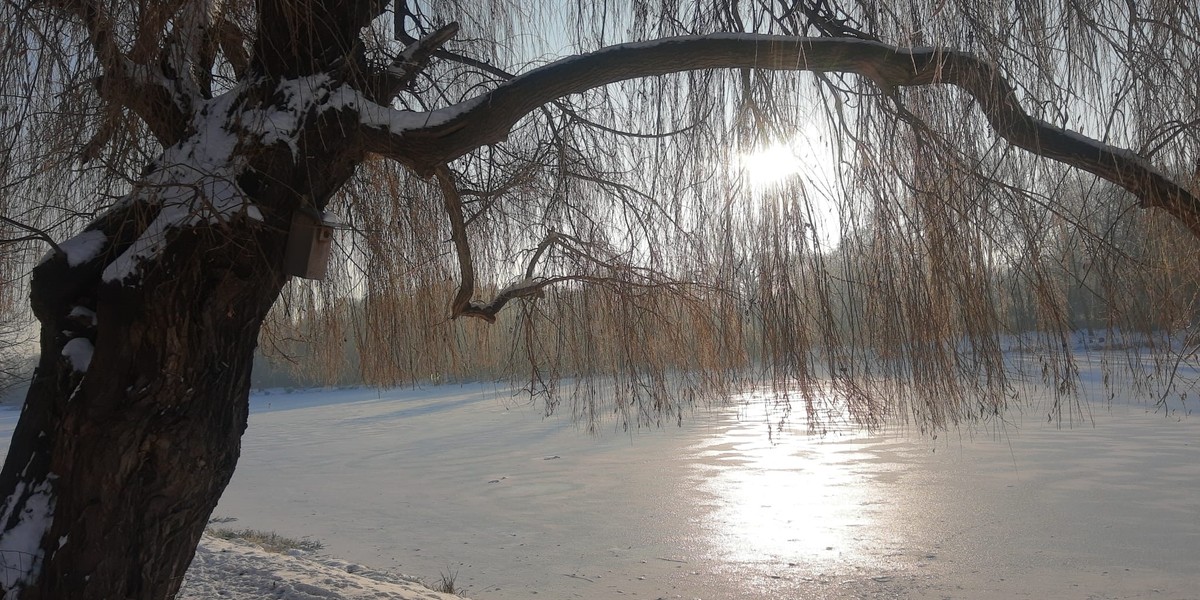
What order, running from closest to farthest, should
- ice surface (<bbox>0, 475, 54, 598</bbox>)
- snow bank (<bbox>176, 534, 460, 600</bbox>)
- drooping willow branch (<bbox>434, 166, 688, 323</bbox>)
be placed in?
ice surface (<bbox>0, 475, 54, 598</bbox>)
drooping willow branch (<bbox>434, 166, 688, 323</bbox>)
snow bank (<bbox>176, 534, 460, 600</bbox>)

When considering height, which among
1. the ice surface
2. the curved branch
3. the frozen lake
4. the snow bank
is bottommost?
the frozen lake

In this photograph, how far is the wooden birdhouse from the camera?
7.22 feet

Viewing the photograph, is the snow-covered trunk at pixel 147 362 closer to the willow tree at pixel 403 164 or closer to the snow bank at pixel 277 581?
the willow tree at pixel 403 164

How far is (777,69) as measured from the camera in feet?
7.34

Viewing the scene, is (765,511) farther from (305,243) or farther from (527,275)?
(305,243)

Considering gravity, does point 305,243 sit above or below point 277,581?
above

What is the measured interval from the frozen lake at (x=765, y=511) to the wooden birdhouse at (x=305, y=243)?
1.68 m

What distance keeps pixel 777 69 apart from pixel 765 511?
596cm

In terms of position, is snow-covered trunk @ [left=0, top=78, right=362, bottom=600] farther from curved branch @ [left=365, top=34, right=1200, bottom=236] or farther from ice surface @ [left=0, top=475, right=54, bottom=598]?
curved branch @ [left=365, top=34, right=1200, bottom=236]

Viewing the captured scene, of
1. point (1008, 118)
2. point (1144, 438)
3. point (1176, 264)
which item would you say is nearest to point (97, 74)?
point (1008, 118)

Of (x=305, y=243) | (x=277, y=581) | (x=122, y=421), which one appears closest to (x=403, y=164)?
(x=305, y=243)

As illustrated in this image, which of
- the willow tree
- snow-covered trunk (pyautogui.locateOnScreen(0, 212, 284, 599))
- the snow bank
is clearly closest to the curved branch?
the willow tree

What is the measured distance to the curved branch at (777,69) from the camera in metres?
2.10

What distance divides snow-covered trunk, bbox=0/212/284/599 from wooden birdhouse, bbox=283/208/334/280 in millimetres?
70
